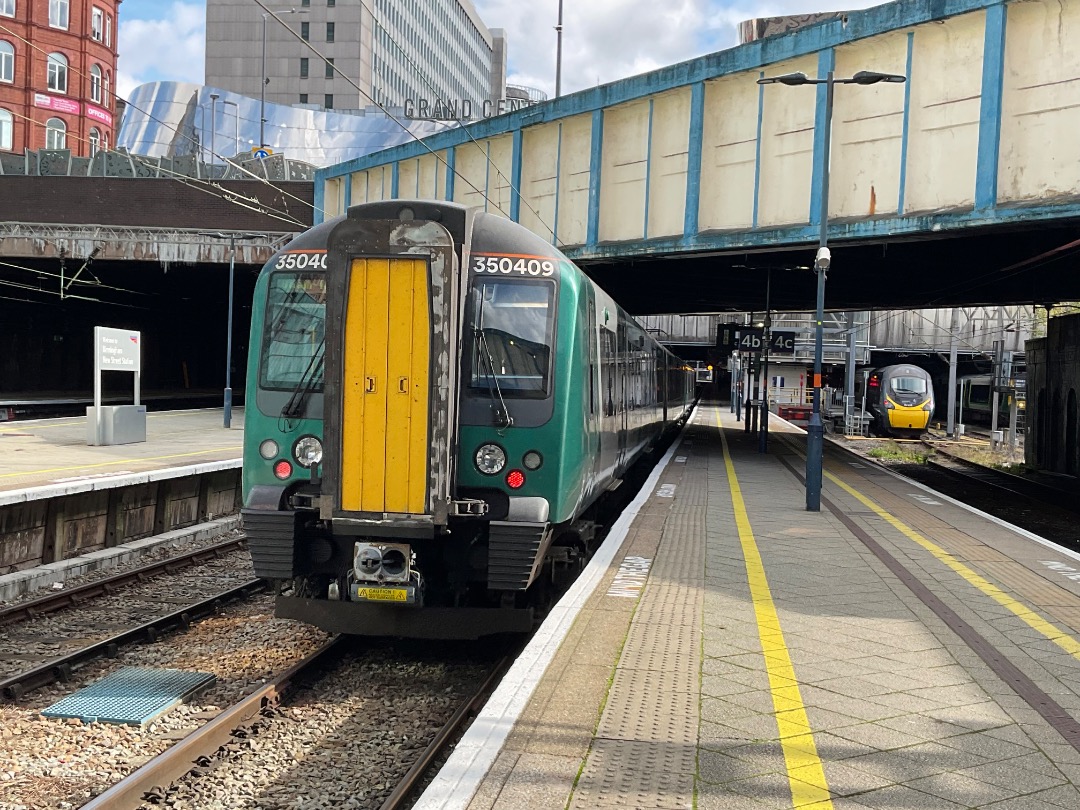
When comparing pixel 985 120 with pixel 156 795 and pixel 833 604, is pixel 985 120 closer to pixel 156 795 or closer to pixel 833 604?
pixel 833 604

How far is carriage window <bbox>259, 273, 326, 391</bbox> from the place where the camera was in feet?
25.7

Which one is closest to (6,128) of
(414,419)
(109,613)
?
(109,613)

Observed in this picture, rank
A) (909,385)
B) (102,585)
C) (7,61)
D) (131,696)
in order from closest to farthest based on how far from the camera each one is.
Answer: (131,696), (102,585), (909,385), (7,61)

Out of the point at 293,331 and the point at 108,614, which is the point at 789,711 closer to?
the point at 293,331

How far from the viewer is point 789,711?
18.4 ft

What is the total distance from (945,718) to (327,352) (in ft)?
14.5

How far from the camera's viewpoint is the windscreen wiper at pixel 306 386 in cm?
775

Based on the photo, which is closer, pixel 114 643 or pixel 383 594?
pixel 383 594

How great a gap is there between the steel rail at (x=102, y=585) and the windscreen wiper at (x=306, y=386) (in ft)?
14.6

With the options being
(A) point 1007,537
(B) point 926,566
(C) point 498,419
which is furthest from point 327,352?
(A) point 1007,537

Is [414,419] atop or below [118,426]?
atop

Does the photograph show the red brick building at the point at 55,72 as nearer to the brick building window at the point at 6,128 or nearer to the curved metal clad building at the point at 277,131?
the brick building window at the point at 6,128

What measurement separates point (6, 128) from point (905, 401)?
4841 centimetres

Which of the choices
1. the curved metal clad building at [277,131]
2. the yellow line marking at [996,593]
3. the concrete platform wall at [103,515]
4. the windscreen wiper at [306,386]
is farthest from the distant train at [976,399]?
the windscreen wiper at [306,386]
